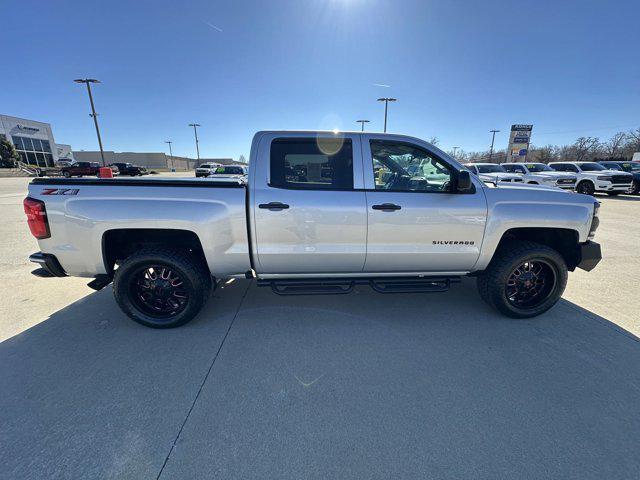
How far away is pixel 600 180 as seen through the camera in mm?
15438

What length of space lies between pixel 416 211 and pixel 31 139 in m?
69.8

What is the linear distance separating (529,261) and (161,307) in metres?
4.01

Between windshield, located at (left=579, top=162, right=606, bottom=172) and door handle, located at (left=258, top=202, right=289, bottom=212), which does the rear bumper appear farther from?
windshield, located at (left=579, top=162, right=606, bottom=172)

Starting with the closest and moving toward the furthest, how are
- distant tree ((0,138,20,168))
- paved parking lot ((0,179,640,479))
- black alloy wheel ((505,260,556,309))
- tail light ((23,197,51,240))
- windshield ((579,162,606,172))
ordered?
paved parking lot ((0,179,640,479)) < tail light ((23,197,51,240)) < black alloy wheel ((505,260,556,309)) < windshield ((579,162,606,172)) < distant tree ((0,138,20,168))

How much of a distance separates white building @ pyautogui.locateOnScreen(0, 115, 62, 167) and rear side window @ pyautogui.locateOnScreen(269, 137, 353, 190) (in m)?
61.3

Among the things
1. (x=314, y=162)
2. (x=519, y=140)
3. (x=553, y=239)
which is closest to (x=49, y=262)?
(x=314, y=162)

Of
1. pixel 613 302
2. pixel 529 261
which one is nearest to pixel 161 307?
pixel 529 261

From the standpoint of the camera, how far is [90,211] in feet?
9.13

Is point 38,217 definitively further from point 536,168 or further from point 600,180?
point 536,168

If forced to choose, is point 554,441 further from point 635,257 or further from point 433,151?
point 635,257

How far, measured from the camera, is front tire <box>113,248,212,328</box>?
116 inches

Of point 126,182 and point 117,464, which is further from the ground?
point 126,182

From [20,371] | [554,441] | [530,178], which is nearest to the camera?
[554,441]

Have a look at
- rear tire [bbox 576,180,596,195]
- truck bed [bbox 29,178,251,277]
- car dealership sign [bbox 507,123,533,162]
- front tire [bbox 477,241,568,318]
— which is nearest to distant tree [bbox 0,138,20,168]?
truck bed [bbox 29,178,251,277]
